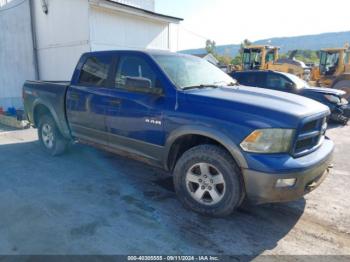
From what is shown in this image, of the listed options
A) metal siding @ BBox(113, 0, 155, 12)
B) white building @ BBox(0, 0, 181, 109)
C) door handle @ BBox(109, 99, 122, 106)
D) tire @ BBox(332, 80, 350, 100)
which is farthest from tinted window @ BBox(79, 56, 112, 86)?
tire @ BBox(332, 80, 350, 100)

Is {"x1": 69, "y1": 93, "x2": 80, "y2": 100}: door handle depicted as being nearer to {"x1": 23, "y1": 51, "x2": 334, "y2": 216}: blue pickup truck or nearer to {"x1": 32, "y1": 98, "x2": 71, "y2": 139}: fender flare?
{"x1": 23, "y1": 51, "x2": 334, "y2": 216}: blue pickup truck

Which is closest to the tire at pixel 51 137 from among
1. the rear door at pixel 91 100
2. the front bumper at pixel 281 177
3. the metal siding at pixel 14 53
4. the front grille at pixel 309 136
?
the rear door at pixel 91 100

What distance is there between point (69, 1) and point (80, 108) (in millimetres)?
6836

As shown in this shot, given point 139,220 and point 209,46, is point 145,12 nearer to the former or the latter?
point 139,220

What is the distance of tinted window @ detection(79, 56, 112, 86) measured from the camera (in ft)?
14.5

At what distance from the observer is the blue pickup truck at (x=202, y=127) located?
2.92m

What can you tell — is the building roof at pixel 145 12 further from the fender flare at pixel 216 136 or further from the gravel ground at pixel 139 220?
the fender flare at pixel 216 136

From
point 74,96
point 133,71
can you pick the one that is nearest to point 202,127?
point 133,71

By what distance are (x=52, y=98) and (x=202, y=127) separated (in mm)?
3382

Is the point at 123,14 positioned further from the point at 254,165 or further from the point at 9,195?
the point at 254,165

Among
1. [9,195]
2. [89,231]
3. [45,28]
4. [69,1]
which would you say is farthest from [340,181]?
[45,28]

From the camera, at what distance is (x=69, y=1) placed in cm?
976

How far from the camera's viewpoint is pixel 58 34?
10.5 m

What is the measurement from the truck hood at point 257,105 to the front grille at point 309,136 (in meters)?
0.11
